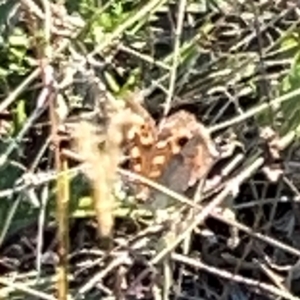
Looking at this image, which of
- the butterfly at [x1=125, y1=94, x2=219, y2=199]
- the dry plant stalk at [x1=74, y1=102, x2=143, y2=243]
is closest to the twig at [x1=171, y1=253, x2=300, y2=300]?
the butterfly at [x1=125, y1=94, x2=219, y2=199]

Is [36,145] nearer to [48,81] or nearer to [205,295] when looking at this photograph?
[48,81]

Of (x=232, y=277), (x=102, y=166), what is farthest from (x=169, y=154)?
(x=102, y=166)

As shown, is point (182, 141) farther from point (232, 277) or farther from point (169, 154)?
point (232, 277)

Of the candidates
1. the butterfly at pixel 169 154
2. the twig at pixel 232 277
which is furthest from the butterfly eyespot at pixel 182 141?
the twig at pixel 232 277

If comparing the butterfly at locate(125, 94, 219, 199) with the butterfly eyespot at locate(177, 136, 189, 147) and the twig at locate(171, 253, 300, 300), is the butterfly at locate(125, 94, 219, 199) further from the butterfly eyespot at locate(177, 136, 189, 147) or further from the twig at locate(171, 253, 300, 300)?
the twig at locate(171, 253, 300, 300)

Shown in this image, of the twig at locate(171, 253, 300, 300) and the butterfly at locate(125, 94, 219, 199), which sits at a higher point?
the butterfly at locate(125, 94, 219, 199)

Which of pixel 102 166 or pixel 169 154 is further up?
pixel 102 166

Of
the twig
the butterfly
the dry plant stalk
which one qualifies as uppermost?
the dry plant stalk

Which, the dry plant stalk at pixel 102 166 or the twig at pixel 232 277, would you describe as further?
the twig at pixel 232 277

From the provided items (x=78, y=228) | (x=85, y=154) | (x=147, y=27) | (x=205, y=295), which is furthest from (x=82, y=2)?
(x=85, y=154)

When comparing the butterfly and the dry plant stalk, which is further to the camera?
the butterfly

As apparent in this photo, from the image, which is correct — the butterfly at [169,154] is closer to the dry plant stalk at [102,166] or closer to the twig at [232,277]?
the twig at [232,277]
